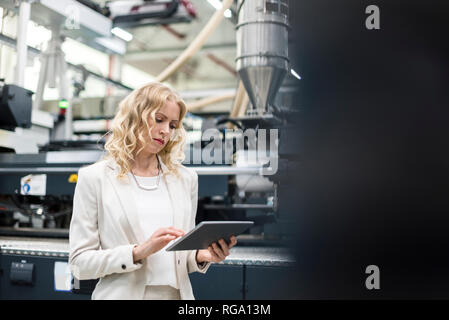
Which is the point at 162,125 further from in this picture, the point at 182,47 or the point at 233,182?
the point at 182,47

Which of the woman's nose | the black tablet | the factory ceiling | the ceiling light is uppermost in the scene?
the factory ceiling

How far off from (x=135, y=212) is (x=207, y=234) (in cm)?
20

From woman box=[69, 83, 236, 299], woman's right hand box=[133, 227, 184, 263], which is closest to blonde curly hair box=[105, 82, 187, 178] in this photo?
woman box=[69, 83, 236, 299]

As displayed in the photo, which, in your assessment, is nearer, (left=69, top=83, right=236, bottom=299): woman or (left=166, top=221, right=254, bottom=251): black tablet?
(left=166, top=221, right=254, bottom=251): black tablet

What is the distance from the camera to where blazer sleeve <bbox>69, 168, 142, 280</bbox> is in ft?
3.53

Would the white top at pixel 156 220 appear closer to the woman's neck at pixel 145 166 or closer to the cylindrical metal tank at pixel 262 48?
the woman's neck at pixel 145 166

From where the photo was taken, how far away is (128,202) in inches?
44.6

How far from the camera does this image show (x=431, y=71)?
0.88 metres

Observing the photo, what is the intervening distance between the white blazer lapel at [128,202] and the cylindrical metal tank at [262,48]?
0.89 m

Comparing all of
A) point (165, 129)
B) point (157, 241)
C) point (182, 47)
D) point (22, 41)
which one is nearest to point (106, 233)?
point (157, 241)

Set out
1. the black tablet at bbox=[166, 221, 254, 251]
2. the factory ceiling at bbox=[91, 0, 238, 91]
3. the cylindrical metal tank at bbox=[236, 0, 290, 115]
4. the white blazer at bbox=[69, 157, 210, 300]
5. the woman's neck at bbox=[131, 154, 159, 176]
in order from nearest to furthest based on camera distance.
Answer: the black tablet at bbox=[166, 221, 254, 251] < the white blazer at bbox=[69, 157, 210, 300] < the woman's neck at bbox=[131, 154, 159, 176] < the cylindrical metal tank at bbox=[236, 0, 290, 115] < the factory ceiling at bbox=[91, 0, 238, 91]

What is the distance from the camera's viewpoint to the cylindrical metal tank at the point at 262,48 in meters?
1.85

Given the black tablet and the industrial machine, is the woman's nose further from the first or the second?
the industrial machine

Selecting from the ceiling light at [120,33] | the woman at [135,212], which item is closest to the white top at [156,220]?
the woman at [135,212]
